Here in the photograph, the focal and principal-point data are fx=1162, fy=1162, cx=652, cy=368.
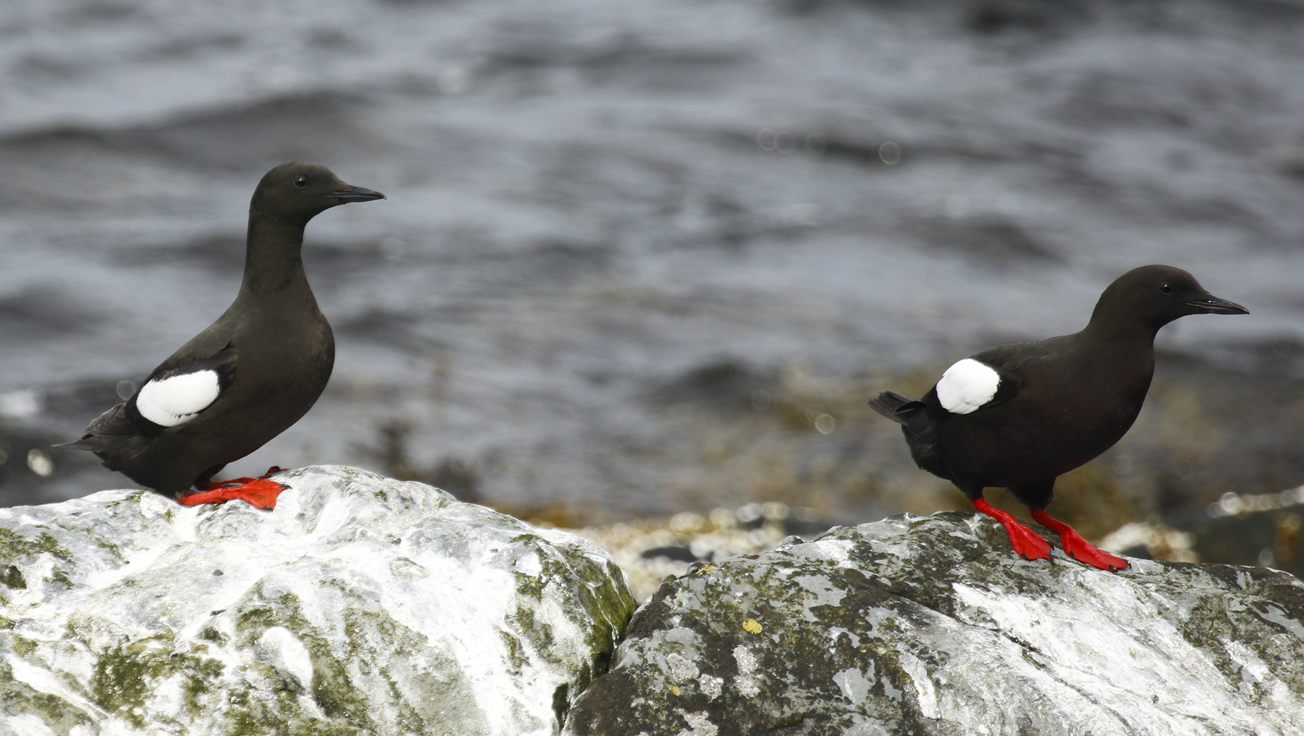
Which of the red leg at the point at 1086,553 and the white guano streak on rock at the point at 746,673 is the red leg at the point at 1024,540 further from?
the white guano streak on rock at the point at 746,673

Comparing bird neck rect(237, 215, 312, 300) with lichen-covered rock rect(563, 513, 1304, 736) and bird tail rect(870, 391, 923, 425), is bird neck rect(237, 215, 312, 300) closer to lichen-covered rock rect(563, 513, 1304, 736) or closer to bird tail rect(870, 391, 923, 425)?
lichen-covered rock rect(563, 513, 1304, 736)

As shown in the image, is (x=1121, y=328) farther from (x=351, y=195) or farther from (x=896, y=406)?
(x=351, y=195)

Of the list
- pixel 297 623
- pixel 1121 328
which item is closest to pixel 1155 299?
pixel 1121 328

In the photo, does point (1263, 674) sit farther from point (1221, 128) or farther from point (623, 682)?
point (1221, 128)

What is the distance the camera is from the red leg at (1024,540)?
4.60 metres

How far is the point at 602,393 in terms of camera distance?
12.6 meters

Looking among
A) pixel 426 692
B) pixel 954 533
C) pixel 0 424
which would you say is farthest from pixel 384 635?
pixel 0 424

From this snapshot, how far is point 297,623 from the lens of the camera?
386 cm

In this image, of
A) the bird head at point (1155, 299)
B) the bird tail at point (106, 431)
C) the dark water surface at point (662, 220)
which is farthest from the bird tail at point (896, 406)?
the dark water surface at point (662, 220)

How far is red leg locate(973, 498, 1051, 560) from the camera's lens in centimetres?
460

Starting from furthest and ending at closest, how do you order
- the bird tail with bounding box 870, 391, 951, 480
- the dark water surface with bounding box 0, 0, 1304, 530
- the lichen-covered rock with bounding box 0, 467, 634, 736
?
1. the dark water surface with bounding box 0, 0, 1304, 530
2. the bird tail with bounding box 870, 391, 951, 480
3. the lichen-covered rock with bounding box 0, 467, 634, 736

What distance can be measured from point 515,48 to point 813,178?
7870mm

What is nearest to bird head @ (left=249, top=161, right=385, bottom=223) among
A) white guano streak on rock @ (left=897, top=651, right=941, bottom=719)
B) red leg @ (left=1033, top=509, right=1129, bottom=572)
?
white guano streak on rock @ (left=897, top=651, right=941, bottom=719)

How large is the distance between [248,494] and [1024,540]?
10.2ft
